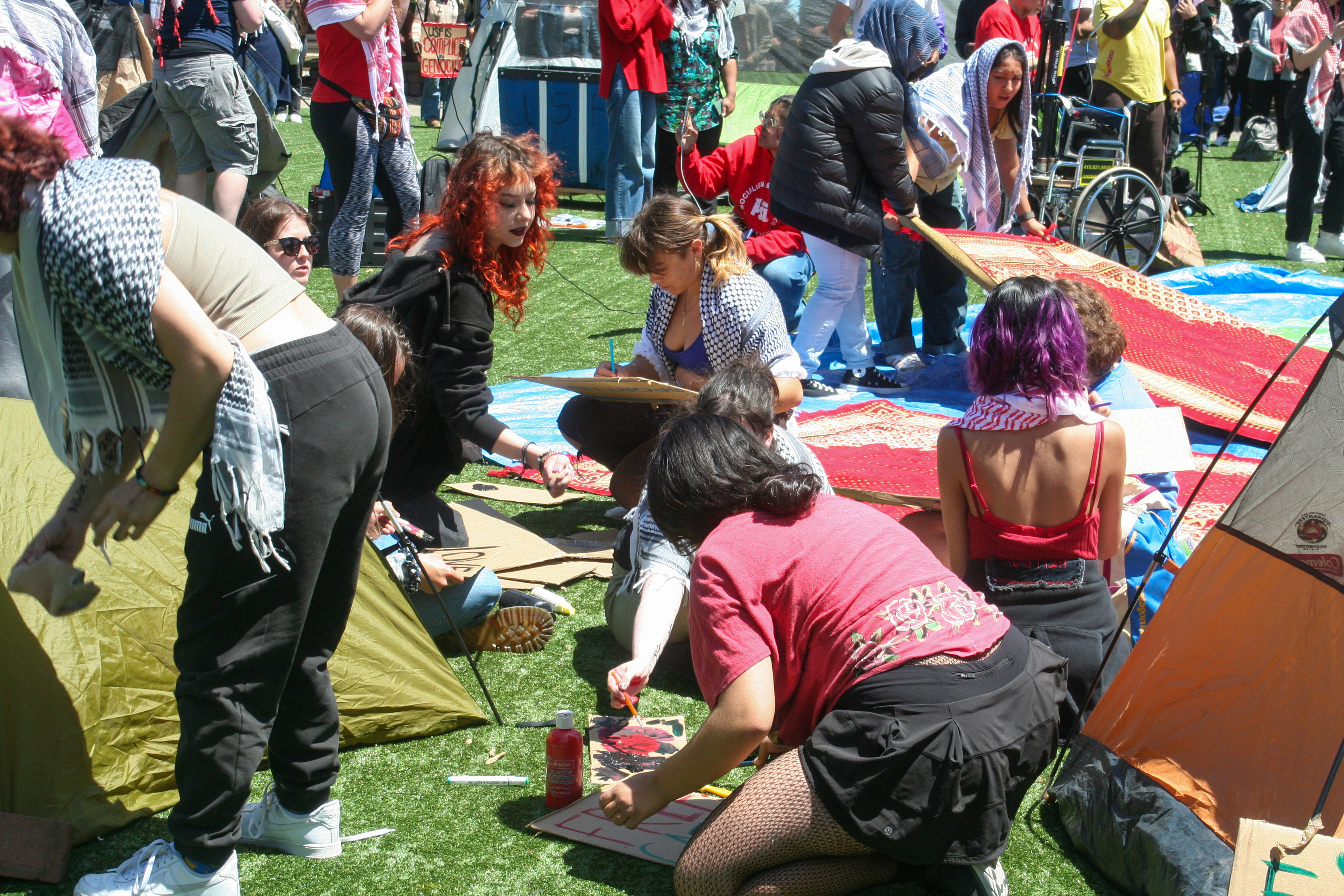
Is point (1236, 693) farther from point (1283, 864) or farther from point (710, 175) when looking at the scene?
point (710, 175)

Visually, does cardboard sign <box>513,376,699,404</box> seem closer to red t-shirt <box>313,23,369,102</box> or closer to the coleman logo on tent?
the coleman logo on tent

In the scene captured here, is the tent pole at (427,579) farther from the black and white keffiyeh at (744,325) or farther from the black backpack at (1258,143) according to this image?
the black backpack at (1258,143)

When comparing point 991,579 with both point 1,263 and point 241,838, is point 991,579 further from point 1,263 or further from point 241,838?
point 1,263

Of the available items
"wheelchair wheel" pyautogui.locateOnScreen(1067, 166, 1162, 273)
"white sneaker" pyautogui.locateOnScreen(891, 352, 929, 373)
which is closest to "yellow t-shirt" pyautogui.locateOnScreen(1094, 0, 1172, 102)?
"wheelchair wheel" pyautogui.locateOnScreen(1067, 166, 1162, 273)

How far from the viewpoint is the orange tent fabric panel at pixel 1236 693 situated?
2129 millimetres

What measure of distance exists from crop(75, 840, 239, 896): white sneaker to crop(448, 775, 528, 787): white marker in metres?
0.62

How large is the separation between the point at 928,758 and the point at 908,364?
4130 millimetres

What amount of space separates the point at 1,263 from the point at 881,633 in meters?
2.92

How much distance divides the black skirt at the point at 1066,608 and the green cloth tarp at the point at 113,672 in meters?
1.29

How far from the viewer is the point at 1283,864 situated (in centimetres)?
188

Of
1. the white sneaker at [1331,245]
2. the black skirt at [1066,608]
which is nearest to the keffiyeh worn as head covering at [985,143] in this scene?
the white sneaker at [1331,245]

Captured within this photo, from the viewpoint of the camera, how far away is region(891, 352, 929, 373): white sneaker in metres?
5.87

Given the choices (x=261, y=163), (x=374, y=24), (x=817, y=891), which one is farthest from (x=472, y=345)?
(x=261, y=163)

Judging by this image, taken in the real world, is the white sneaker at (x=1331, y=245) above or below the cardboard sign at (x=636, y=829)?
above
